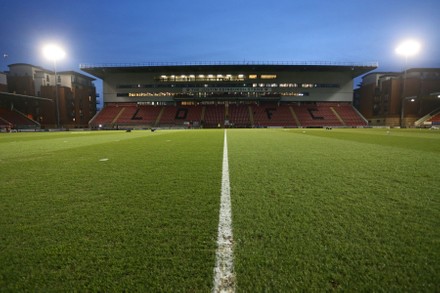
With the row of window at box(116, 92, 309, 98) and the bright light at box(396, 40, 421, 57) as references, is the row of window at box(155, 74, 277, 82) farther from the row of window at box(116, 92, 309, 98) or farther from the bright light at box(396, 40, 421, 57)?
the bright light at box(396, 40, 421, 57)

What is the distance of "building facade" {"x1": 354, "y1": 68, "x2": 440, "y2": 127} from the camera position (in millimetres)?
48469

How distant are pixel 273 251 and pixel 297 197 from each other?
1.40 m

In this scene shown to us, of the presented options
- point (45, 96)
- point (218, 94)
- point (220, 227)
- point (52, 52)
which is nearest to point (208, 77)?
point (218, 94)

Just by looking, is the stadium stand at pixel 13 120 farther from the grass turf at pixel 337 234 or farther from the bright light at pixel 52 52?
the grass turf at pixel 337 234

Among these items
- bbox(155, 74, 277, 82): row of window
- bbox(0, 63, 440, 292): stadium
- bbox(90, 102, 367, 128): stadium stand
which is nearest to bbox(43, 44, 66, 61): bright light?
bbox(90, 102, 367, 128): stadium stand

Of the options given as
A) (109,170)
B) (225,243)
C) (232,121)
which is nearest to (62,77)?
(232,121)

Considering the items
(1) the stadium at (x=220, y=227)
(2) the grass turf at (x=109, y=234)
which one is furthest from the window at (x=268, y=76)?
(2) the grass turf at (x=109, y=234)

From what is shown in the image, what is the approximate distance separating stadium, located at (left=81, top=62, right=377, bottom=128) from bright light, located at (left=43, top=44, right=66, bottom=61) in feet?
49.5

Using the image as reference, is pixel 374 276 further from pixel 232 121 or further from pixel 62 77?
pixel 62 77

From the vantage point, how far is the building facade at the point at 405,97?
48.5 meters

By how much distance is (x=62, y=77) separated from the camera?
57.8 m

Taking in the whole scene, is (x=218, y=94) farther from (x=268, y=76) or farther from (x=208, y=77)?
(x=268, y=76)

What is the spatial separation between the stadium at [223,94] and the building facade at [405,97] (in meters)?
5.88

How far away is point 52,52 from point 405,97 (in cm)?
6751
